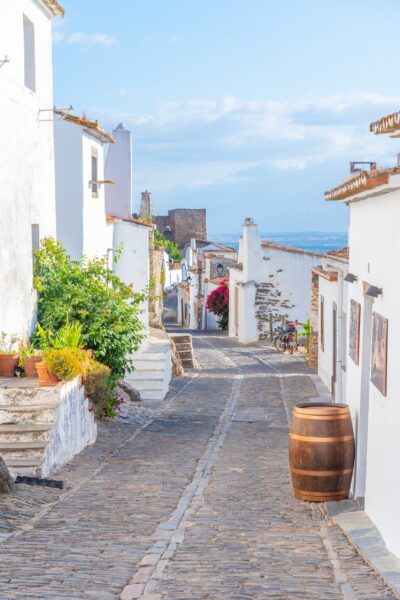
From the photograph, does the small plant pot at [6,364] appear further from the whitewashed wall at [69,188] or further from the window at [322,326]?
the window at [322,326]

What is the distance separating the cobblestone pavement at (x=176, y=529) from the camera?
6684mm

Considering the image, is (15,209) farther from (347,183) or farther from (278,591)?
(278,591)

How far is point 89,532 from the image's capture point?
8.41m

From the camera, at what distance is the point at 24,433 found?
11.3 meters

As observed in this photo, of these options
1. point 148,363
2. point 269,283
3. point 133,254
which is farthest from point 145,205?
point 148,363

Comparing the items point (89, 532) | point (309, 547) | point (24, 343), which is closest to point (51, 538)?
point (89, 532)

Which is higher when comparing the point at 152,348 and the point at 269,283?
the point at 269,283

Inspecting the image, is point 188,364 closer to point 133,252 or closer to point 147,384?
point 133,252

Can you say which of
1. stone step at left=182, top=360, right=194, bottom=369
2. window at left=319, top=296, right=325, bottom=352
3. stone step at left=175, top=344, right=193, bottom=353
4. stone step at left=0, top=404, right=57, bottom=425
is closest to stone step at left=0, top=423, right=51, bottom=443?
stone step at left=0, top=404, right=57, bottom=425

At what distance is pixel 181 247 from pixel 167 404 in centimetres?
6395

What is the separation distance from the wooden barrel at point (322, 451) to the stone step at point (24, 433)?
314 centimetres

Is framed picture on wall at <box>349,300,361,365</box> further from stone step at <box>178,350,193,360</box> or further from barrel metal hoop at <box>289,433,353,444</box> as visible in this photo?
stone step at <box>178,350,193,360</box>

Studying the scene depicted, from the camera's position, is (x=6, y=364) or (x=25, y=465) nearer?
(x=25, y=465)

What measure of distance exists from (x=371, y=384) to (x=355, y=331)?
1342mm
